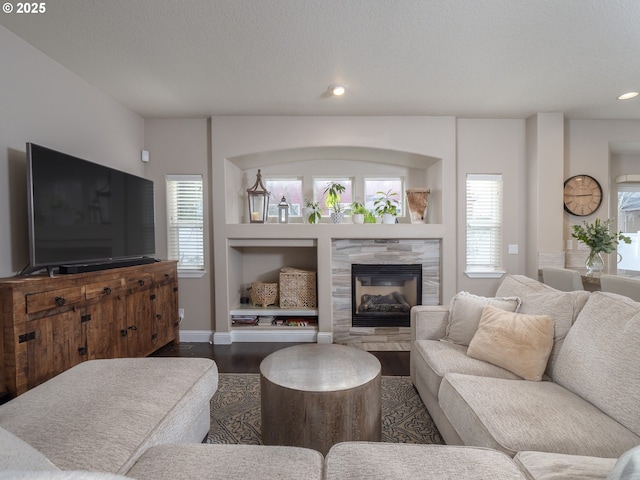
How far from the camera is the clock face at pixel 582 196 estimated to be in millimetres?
3549

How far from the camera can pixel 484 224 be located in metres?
A: 3.65

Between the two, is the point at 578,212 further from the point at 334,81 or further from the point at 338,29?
the point at 338,29

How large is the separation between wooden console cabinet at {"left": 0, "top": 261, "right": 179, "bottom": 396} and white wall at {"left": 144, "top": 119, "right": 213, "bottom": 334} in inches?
15.0

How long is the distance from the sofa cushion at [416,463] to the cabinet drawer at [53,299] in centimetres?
196

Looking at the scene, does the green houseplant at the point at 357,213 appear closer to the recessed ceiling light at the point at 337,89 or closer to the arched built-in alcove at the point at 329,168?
the arched built-in alcove at the point at 329,168

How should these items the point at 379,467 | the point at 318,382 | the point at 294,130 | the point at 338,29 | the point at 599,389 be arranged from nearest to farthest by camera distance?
the point at 379,467
the point at 599,389
the point at 318,382
the point at 338,29
the point at 294,130

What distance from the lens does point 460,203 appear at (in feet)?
11.6

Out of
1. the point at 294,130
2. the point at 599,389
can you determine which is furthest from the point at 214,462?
the point at 294,130

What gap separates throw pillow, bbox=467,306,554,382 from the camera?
1.64 metres

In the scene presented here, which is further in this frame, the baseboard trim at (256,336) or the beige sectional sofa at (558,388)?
the baseboard trim at (256,336)

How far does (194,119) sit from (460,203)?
332 cm

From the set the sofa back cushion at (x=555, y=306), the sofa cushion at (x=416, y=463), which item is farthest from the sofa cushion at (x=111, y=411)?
the sofa back cushion at (x=555, y=306)

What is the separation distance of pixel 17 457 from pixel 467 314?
2.28 m

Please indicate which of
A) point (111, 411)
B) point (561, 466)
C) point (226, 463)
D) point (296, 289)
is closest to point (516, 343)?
point (561, 466)
